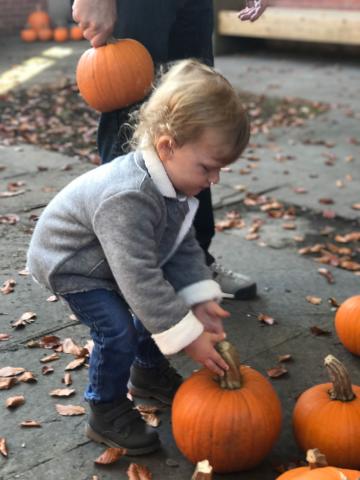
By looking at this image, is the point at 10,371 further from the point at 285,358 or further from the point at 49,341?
the point at 285,358

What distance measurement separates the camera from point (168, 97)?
7.93ft

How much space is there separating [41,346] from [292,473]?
5.05 ft

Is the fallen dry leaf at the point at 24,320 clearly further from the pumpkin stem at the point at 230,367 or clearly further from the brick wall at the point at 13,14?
the brick wall at the point at 13,14

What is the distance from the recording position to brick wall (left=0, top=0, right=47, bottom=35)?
52.1 feet

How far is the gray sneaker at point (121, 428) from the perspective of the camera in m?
2.70

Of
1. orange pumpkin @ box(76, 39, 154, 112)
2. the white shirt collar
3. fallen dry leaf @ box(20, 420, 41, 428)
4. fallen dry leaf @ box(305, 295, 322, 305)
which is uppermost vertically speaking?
the white shirt collar

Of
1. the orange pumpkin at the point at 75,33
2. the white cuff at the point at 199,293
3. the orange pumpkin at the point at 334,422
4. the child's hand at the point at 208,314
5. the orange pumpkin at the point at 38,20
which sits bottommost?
the orange pumpkin at the point at 75,33

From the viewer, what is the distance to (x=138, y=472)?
258cm

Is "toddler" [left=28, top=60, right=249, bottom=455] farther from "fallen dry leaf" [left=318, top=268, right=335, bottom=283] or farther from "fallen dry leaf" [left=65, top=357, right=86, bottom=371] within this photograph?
"fallen dry leaf" [left=318, top=268, right=335, bottom=283]

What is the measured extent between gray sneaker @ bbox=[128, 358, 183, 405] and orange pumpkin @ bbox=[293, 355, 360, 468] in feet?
1.87

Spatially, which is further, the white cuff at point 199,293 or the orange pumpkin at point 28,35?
the orange pumpkin at point 28,35

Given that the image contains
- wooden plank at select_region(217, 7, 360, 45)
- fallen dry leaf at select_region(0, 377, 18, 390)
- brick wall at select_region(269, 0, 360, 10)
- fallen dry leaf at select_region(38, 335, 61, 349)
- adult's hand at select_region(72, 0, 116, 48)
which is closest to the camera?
fallen dry leaf at select_region(0, 377, 18, 390)

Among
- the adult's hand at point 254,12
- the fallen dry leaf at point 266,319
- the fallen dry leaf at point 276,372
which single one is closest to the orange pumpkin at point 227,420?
the fallen dry leaf at point 276,372

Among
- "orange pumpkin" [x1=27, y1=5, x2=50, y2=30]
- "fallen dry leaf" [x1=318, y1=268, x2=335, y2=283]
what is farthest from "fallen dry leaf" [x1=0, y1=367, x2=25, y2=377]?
"orange pumpkin" [x1=27, y1=5, x2=50, y2=30]
